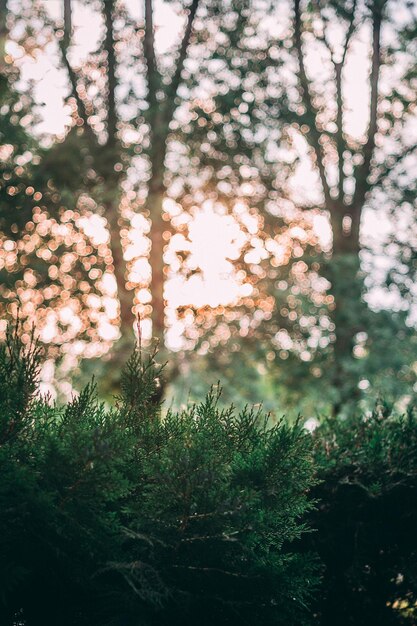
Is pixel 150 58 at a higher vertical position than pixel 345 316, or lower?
higher

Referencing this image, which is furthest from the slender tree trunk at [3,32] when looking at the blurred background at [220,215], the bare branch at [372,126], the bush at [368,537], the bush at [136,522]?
the bush at [136,522]

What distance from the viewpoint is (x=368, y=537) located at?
4.09 m

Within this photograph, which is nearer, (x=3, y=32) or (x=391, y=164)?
(x=3, y=32)

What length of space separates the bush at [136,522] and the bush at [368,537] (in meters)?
1.00

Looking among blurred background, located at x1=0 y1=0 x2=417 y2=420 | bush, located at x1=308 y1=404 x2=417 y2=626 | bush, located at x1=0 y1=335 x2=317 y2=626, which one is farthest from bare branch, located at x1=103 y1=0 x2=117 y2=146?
bush, located at x1=0 y1=335 x2=317 y2=626

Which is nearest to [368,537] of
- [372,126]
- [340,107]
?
[372,126]

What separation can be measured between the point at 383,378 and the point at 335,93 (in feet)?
23.2

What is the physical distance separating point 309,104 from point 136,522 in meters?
14.9

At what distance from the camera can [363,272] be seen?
50.4 feet

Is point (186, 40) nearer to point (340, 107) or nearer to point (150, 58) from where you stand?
point (150, 58)

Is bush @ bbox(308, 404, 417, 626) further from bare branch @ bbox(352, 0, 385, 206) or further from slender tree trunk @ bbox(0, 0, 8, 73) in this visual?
bare branch @ bbox(352, 0, 385, 206)

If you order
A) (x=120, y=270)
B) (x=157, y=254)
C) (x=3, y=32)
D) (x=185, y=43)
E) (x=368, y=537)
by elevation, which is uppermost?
(x=185, y=43)

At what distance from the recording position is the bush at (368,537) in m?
4.07

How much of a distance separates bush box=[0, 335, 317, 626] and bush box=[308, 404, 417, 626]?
100cm
